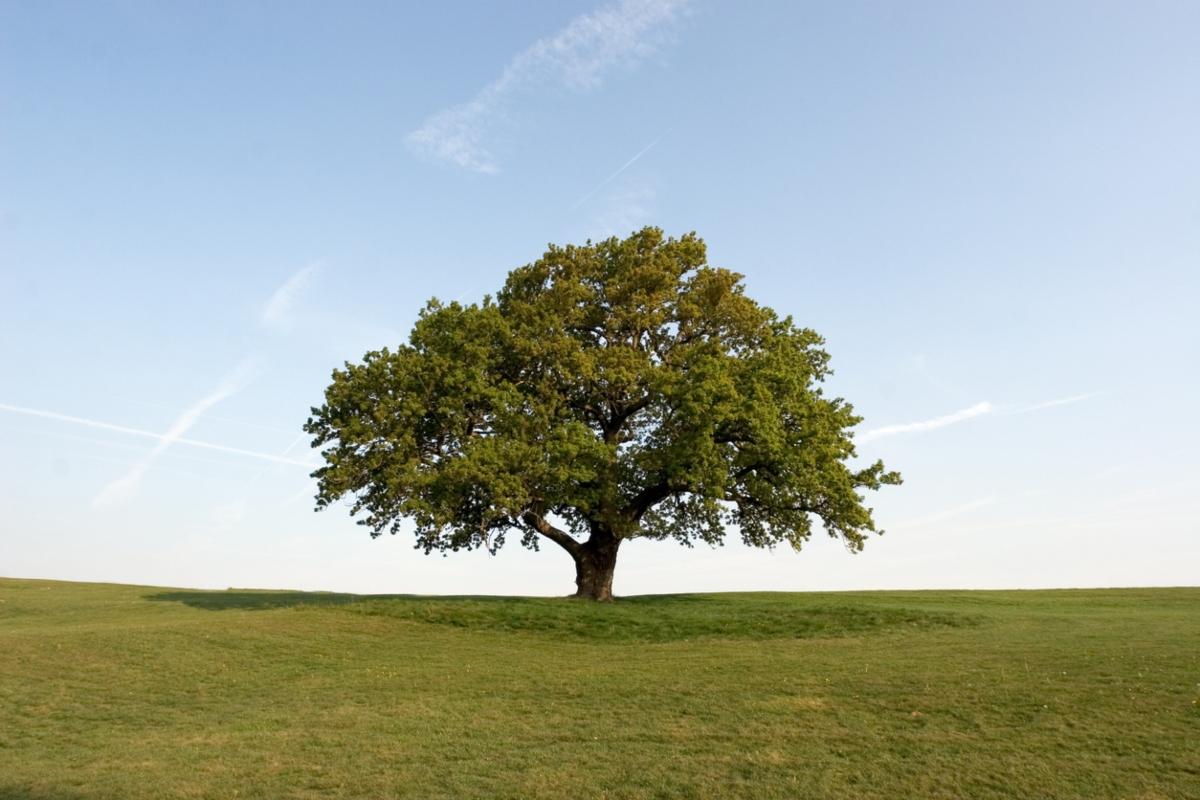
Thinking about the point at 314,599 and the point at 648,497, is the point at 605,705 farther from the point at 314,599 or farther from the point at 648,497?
the point at 314,599

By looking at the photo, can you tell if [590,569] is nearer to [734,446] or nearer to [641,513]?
[641,513]

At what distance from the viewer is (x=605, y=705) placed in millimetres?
20344

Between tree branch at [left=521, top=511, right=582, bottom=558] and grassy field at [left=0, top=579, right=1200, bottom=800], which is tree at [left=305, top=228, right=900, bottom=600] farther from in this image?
grassy field at [left=0, top=579, right=1200, bottom=800]

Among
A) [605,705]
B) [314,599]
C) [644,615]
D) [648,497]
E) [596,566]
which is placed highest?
[648,497]

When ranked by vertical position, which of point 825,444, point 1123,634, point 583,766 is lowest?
point 583,766

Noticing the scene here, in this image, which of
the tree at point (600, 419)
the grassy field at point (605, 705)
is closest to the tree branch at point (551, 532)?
the tree at point (600, 419)

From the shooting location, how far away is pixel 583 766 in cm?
1589

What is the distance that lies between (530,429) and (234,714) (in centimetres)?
2080

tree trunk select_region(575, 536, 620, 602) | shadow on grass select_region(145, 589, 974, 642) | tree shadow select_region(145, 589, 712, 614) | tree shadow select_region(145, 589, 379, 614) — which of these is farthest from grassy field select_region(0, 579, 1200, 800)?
tree trunk select_region(575, 536, 620, 602)

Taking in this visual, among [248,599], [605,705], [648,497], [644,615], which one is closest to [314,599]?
[248,599]

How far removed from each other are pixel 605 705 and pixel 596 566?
22.7 metres

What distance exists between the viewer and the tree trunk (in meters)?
42.6

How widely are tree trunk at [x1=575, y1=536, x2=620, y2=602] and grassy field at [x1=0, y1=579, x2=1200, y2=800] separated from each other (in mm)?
6282

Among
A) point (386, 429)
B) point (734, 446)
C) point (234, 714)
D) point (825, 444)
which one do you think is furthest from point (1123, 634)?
point (386, 429)
